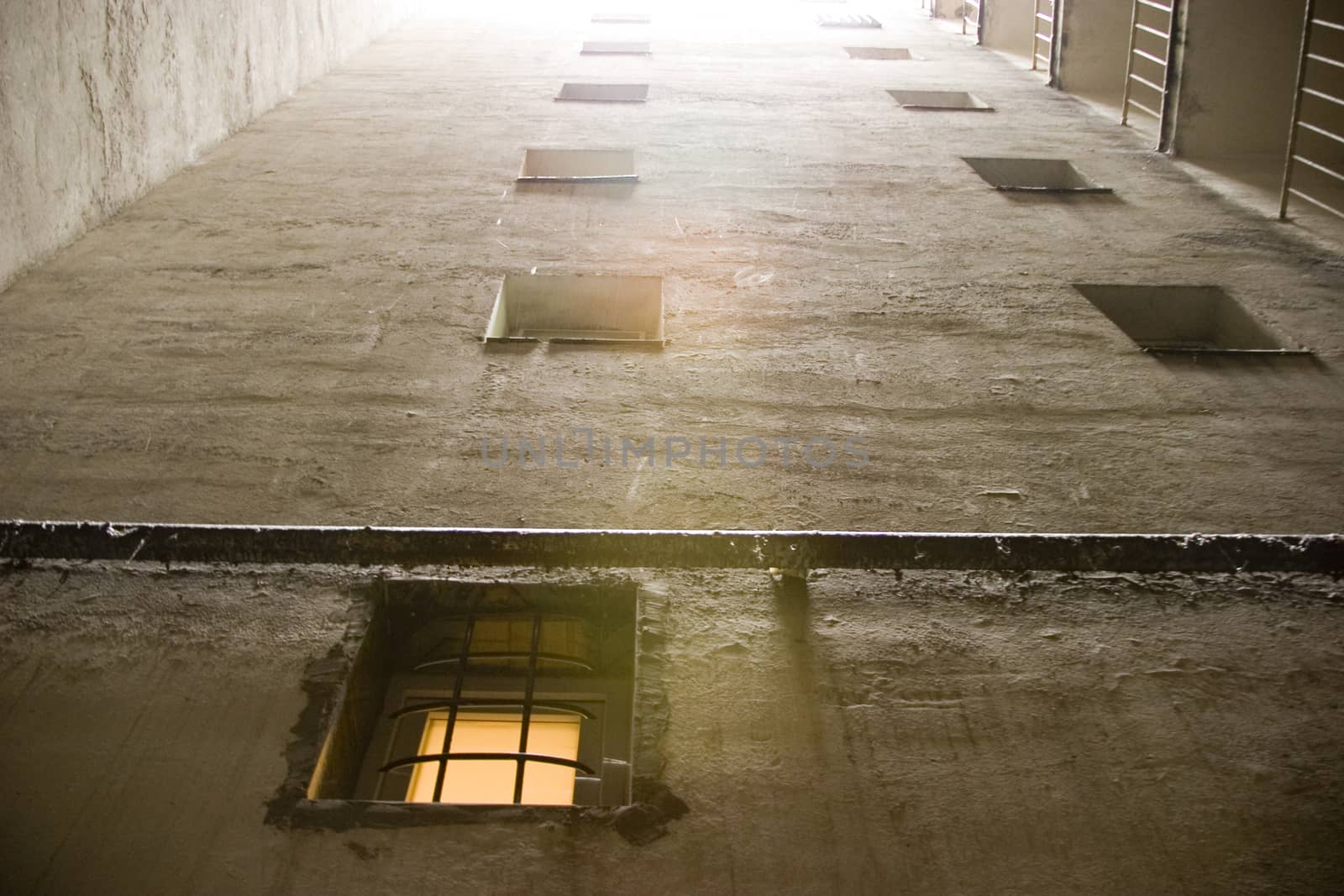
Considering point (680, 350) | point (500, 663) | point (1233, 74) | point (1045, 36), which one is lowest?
point (500, 663)

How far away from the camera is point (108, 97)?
646 cm

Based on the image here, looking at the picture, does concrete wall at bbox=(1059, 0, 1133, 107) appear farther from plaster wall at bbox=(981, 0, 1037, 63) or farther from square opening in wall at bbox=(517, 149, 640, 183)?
square opening in wall at bbox=(517, 149, 640, 183)

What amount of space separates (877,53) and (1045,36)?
6.27 ft

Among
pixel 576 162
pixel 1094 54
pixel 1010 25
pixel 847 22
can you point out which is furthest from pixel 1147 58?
pixel 847 22

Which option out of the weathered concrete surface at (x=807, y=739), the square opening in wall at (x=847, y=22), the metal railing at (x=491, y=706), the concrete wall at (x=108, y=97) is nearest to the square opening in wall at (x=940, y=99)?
the square opening in wall at (x=847, y=22)

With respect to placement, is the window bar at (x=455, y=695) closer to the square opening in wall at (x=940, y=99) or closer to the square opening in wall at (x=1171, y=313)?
the square opening in wall at (x=1171, y=313)

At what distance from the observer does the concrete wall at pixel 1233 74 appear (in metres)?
8.28

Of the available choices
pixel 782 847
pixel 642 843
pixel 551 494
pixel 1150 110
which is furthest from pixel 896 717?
pixel 1150 110

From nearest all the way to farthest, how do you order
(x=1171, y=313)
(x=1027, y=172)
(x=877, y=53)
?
(x=1171, y=313) < (x=1027, y=172) < (x=877, y=53)

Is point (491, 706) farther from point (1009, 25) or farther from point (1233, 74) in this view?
point (1009, 25)

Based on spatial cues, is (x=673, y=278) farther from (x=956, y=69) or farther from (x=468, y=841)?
(x=956, y=69)

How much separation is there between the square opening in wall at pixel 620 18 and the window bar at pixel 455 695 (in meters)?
12.9

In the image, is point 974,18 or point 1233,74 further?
point 974,18

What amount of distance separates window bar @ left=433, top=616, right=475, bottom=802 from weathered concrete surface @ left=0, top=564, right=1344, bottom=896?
0.18 metres
